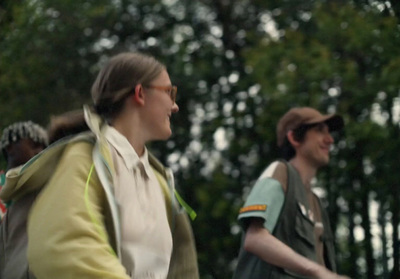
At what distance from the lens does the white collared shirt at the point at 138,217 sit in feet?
10.9

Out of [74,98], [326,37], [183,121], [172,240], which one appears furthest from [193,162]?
[172,240]

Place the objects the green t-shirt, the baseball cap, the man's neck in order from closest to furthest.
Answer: the green t-shirt, the man's neck, the baseball cap

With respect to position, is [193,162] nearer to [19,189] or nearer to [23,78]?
[23,78]

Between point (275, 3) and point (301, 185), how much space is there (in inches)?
226

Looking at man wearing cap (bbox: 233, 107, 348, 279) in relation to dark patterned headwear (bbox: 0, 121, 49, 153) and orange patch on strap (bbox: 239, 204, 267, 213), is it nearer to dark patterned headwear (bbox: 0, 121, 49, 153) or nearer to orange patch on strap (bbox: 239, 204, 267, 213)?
orange patch on strap (bbox: 239, 204, 267, 213)

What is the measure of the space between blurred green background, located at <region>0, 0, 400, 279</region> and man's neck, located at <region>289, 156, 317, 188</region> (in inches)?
122

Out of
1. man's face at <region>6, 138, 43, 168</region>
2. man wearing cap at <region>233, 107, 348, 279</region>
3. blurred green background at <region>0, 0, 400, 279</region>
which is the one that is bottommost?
blurred green background at <region>0, 0, 400, 279</region>

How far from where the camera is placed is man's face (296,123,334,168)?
6.09 metres

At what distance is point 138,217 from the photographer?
11.0 feet

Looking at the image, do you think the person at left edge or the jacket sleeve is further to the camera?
the person at left edge

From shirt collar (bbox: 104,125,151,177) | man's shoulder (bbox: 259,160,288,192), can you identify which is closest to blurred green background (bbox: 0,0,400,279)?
man's shoulder (bbox: 259,160,288,192)

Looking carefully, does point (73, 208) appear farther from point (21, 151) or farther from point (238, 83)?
point (238, 83)

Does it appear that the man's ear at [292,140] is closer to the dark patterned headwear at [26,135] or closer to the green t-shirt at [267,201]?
the green t-shirt at [267,201]

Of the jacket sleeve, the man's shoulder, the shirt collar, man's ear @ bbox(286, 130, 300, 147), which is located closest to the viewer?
the jacket sleeve
